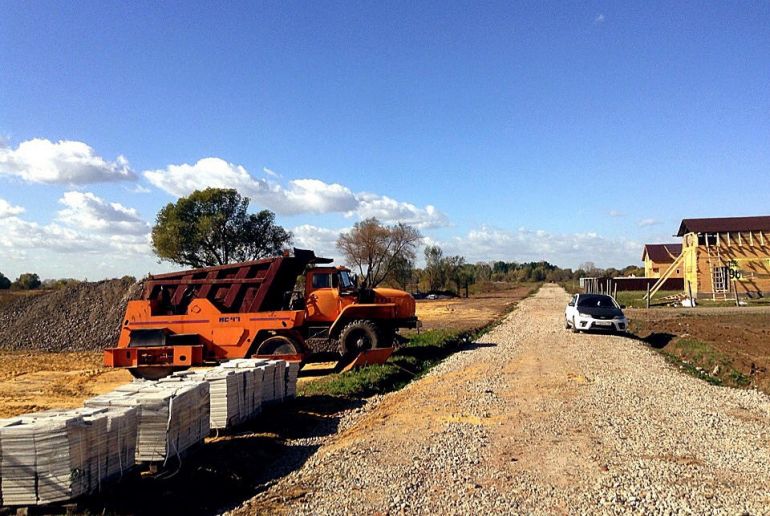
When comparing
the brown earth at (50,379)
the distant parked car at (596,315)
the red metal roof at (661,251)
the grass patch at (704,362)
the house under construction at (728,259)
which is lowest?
the brown earth at (50,379)

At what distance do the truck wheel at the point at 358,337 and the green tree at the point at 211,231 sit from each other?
3302 cm

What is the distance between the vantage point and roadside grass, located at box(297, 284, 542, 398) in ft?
44.0

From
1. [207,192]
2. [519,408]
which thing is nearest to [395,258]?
[207,192]

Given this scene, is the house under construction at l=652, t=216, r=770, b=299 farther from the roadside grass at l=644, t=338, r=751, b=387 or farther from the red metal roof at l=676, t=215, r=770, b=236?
the roadside grass at l=644, t=338, r=751, b=387

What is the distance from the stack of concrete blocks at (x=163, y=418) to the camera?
727 cm

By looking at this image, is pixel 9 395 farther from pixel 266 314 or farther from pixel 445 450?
pixel 445 450

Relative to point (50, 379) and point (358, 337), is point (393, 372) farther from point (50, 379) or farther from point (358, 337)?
point (50, 379)

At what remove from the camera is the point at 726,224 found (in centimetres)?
5172

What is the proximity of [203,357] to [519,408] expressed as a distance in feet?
31.8

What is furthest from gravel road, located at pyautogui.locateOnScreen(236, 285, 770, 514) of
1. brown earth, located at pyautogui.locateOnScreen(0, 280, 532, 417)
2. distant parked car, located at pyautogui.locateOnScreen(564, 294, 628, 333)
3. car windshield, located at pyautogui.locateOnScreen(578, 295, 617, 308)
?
car windshield, located at pyautogui.locateOnScreen(578, 295, 617, 308)

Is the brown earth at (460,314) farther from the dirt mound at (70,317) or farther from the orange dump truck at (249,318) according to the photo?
the dirt mound at (70,317)

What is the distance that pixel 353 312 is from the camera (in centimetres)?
1720

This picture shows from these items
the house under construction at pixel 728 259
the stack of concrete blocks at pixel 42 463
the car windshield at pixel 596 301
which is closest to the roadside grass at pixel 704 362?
the car windshield at pixel 596 301

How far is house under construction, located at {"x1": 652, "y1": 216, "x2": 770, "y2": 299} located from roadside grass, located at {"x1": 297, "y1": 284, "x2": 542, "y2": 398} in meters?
32.3
